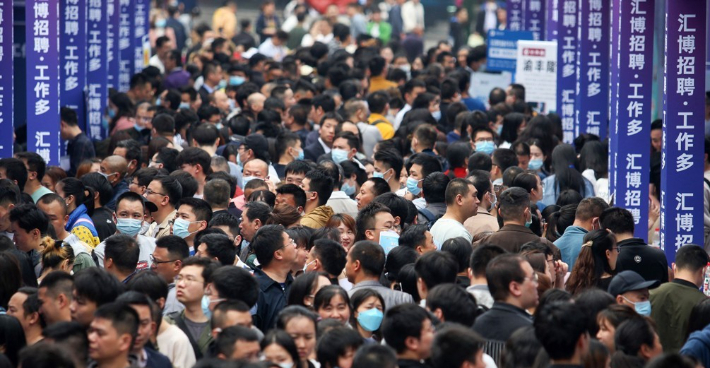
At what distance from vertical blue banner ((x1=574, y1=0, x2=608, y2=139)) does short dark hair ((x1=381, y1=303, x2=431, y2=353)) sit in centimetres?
1095

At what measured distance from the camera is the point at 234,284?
26.1 feet

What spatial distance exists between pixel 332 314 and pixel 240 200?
15.1 feet

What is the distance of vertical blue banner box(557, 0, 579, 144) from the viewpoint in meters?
19.3

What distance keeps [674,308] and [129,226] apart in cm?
424

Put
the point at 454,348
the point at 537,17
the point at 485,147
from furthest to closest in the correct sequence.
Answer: the point at 537,17, the point at 485,147, the point at 454,348

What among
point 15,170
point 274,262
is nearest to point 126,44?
point 15,170

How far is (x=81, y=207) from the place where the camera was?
1099 cm

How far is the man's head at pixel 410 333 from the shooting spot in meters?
7.05

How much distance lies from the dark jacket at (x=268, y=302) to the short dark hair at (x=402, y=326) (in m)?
1.82

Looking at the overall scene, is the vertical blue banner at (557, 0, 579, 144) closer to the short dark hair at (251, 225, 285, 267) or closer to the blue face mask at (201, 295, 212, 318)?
the short dark hair at (251, 225, 285, 267)

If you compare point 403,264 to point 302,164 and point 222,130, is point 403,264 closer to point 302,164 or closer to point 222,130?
point 302,164

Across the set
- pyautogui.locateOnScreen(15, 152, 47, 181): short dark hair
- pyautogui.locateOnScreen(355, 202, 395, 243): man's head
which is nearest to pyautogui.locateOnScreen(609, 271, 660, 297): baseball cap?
pyautogui.locateOnScreen(355, 202, 395, 243): man's head

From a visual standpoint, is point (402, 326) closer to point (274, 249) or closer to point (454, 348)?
point (454, 348)

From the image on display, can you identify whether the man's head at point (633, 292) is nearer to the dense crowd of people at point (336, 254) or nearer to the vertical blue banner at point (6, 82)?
the dense crowd of people at point (336, 254)
